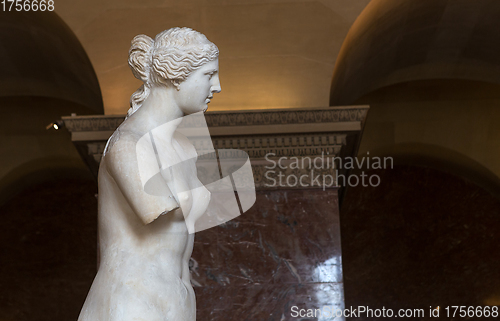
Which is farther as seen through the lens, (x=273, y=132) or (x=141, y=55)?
(x=273, y=132)

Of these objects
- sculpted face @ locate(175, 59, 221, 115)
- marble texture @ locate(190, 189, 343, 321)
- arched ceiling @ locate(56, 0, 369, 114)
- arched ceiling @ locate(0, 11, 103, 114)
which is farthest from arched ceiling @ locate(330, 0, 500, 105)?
sculpted face @ locate(175, 59, 221, 115)

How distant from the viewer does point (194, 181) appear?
2252mm

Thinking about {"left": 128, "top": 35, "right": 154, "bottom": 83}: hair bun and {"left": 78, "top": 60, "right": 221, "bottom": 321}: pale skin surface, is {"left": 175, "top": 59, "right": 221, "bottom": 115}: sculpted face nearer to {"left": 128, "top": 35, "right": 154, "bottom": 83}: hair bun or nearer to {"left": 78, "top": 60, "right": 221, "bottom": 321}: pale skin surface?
{"left": 78, "top": 60, "right": 221, "bottom": 321}: pale skin surface

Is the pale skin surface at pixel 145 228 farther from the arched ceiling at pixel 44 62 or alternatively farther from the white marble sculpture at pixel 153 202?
the arched ceiling at pixel 44 62

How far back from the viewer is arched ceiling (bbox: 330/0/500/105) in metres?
5.96

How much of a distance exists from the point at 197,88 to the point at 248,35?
3541 mm

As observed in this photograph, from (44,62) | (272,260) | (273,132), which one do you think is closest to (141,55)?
(273,132)

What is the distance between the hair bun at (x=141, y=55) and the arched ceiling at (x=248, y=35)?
3277 mm

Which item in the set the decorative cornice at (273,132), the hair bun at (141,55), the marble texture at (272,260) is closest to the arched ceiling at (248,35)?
the decorative cornice at (273,132)

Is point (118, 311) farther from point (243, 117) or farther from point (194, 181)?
point (243, 117)

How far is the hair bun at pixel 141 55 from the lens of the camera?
2172mm

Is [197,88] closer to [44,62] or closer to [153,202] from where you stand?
[153,202]

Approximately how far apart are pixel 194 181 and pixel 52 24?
14.1 ft

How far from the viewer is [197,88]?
216 cm
